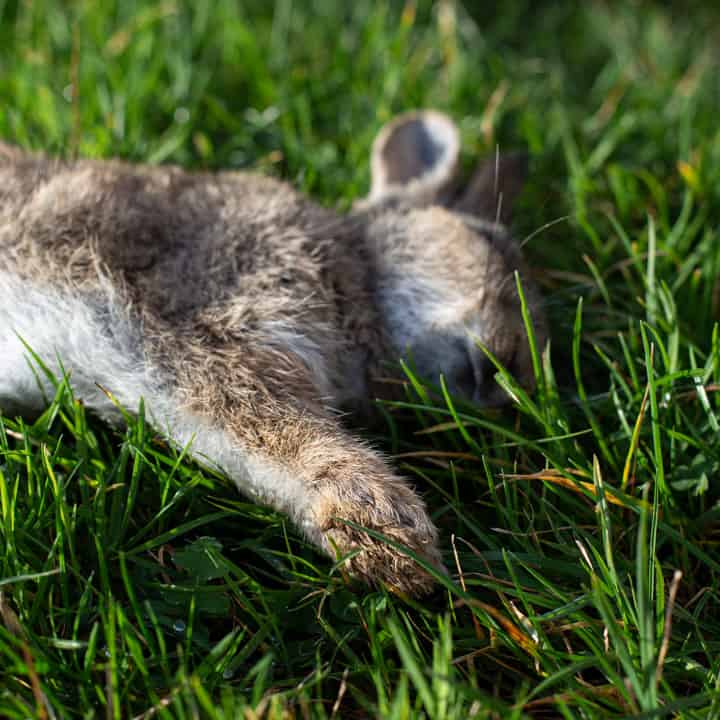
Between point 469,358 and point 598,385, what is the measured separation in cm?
58

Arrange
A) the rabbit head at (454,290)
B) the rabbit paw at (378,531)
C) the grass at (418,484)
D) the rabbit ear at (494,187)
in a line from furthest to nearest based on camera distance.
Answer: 1. the rabbit ear at (494,187)
2. the rabbit head at (454,290)
3. the rabbit paw at (378,531)
4. the grass at (418,484)

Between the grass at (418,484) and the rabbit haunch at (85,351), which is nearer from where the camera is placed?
the grass at (418,484)

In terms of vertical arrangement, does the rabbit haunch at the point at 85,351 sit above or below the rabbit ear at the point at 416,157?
below

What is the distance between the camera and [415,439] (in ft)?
9.71

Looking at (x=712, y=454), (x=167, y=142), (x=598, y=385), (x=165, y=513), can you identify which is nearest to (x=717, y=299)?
(x=598, y=385)

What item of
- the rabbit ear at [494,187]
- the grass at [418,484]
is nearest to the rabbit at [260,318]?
the grass at [418,484]

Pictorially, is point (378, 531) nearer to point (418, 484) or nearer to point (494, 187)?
point (418, 484)

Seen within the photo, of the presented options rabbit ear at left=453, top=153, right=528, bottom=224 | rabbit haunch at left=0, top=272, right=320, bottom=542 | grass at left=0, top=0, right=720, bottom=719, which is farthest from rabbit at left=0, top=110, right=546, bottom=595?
rabbit ear at left=453, top=153, right=528, bottom=224

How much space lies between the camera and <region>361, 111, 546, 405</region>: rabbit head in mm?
2980

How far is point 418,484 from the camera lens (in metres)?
2.79

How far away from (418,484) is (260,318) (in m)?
0.76

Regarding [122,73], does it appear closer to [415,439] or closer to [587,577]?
[415,439]

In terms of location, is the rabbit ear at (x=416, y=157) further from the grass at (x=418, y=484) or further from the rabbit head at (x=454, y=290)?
the grass at (x=418, y=484)

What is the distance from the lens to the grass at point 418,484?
2.05m
